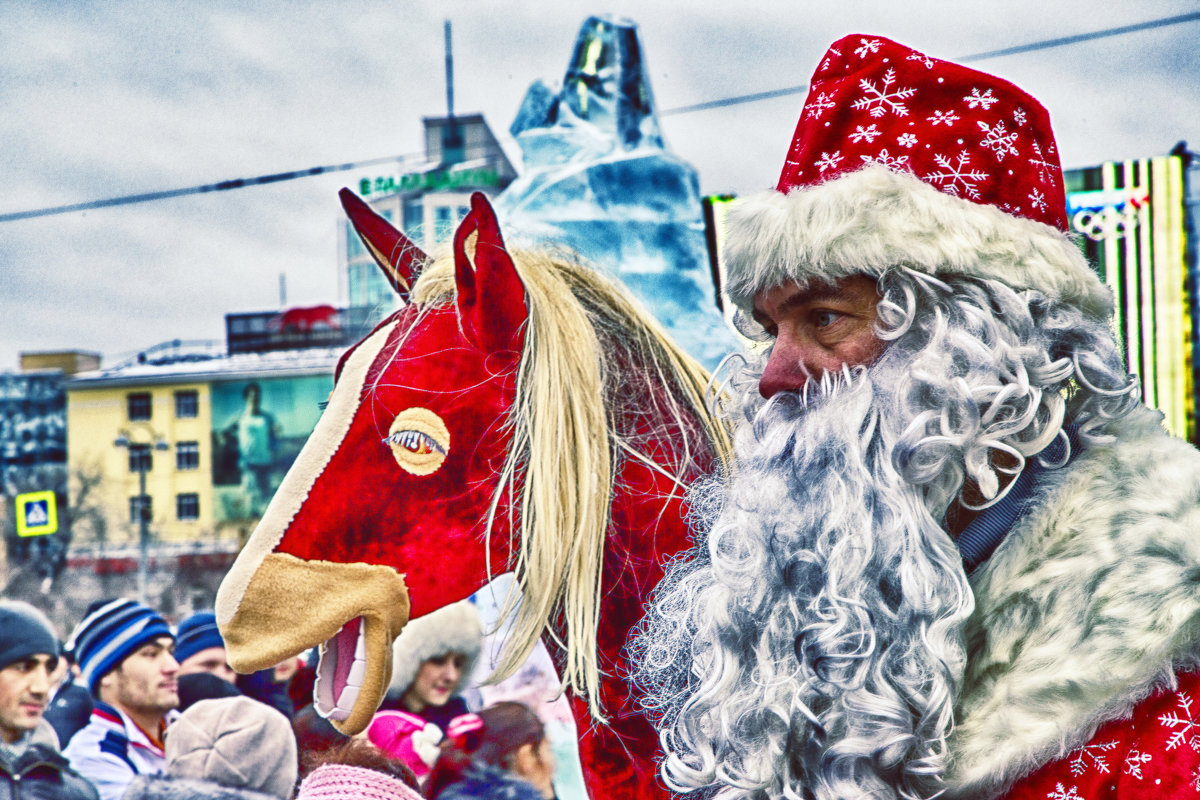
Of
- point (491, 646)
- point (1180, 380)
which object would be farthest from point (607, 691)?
point (1180, 380)

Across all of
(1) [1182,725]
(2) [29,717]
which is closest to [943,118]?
(1) [1182,725]

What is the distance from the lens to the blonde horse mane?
1560 millimetres

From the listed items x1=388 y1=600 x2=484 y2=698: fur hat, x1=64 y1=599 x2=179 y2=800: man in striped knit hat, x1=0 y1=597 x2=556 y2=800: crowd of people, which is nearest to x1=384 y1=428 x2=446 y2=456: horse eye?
x1=0 y1=597 x2=556 y2=800: crowd of people

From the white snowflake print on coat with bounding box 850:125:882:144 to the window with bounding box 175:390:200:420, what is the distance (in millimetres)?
8315

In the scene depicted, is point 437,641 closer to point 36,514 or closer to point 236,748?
point 236,748

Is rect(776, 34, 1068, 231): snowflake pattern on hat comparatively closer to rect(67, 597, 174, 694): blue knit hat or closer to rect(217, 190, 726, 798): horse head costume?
rect(217, 190, 726, 798): horse head costume

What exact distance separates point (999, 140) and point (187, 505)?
27.3 ft

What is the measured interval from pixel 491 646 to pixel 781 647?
0.65 m

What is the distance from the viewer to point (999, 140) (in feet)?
3.97

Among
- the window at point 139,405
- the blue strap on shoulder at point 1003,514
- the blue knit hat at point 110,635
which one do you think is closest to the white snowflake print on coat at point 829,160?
the blue strap on shoulder at point 1003,514

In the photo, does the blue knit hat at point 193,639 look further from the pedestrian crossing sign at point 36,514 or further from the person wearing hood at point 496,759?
the pedestrian crossing sign at point 36,514

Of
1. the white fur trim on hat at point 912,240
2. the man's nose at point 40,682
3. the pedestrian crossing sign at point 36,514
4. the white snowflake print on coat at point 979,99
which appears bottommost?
the man's nose at point 40,682

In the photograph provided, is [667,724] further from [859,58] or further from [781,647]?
[859,58]

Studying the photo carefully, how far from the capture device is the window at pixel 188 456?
28.3 feet
